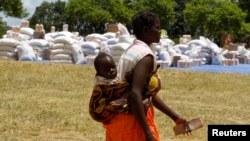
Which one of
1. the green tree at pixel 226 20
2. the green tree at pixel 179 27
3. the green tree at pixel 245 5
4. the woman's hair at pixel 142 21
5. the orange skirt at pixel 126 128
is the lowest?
the green tree at pixel 179 27

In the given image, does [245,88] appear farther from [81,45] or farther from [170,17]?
[170,17]

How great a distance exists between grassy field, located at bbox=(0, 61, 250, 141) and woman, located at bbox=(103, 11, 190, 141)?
10.2ft

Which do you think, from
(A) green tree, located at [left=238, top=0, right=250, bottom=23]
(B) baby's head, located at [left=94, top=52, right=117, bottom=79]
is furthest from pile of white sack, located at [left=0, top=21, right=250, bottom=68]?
(A) green tree, located at [left=238, top=0, right=250, bottom=23]

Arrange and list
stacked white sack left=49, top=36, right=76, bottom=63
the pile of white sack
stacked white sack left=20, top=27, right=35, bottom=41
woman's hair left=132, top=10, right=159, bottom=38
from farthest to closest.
→ stacked white sack left=20, top=27, right=35, bottom=41, stacked white sack left=49, top=36, right=76, bottom=63, the pile of white sack, woman's hair left=132, top=10, right=159, bottom=38

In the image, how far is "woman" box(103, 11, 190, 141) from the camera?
296 centimetres

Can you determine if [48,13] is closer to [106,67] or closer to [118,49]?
[118,49]

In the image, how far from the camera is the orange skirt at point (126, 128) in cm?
305

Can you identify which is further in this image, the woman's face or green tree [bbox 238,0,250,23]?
green tree [bbox 238,0,250,23]

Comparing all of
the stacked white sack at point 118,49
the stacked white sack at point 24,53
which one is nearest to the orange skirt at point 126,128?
the stacked white sack at point 118,49

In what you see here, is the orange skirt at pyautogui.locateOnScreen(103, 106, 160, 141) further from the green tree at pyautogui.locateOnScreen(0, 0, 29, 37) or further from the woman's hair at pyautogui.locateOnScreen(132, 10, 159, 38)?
the green tree at pyautogui.locateOnScreen(0, 0, 29, 37)

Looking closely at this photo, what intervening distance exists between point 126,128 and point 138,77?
0.31 metres

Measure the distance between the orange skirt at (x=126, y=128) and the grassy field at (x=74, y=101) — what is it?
3062 millimetres

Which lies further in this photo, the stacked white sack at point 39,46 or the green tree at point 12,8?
the green tree at point 12,8

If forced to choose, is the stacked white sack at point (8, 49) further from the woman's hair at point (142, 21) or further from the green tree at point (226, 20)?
the green tree at point (226, 20)
